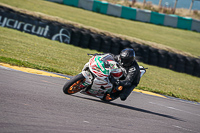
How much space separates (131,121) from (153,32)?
83.6 feet

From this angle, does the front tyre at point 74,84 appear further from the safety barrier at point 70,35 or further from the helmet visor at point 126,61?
the safety barrier at point 70,35

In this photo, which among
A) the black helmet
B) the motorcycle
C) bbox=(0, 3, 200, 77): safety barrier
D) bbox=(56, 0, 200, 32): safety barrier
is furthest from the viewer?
bbox=(56, 0, 200, 32): safety barrier

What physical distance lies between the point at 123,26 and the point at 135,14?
205 inches

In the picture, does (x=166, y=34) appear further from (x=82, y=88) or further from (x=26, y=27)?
(x=82, y=88)

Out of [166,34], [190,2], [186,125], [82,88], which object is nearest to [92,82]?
[82,88]

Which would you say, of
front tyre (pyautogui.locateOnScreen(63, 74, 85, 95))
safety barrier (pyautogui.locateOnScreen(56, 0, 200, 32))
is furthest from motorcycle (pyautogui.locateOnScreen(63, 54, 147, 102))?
safety barrier (pyautogui.locateOnScreen(56, 0, 200, 32))

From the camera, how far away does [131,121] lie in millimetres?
5793

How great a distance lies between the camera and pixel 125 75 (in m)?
6.98

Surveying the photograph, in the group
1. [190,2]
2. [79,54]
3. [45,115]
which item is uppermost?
[190,2]

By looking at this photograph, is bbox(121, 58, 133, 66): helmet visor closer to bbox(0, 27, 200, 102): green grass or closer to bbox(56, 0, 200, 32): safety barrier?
bbox(0, 27, 200, 102): green grass

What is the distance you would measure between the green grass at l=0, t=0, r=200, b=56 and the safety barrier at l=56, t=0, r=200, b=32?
120cm

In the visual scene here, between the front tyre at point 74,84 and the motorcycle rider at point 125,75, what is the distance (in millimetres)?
706

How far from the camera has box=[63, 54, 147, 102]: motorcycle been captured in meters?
6.49

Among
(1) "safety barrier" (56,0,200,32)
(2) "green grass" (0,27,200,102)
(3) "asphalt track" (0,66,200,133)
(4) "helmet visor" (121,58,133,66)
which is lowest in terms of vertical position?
(2) "green grass" (0,27,200,102)
